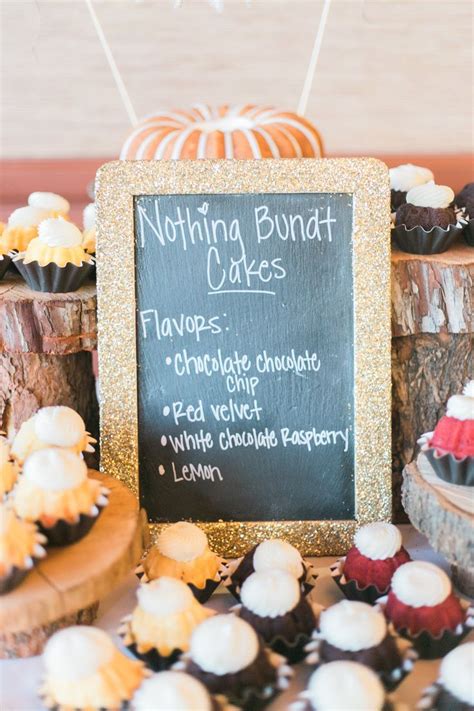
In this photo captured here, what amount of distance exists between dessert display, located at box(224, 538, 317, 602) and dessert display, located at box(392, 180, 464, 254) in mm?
498

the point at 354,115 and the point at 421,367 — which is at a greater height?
the point at 354,115

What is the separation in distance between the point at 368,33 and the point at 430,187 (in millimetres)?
1373

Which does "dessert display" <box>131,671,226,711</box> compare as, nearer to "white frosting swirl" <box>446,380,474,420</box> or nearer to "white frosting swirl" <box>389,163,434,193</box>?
"white frosting swirl" <box>446,380,474,420</box>

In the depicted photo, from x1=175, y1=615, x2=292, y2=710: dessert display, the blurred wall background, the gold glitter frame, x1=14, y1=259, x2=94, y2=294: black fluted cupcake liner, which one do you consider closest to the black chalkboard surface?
the gold glitter frame

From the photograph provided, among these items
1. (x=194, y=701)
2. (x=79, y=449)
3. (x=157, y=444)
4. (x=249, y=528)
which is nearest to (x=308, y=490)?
(x=249, y=528)

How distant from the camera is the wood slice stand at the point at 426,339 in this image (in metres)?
1.31

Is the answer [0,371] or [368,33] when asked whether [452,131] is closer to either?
[368,33]

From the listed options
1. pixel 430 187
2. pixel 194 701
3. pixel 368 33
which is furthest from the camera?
pixel 368 33

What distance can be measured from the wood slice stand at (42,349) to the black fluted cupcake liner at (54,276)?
1cm

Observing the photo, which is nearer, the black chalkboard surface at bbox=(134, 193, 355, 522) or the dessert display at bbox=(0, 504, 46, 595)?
the dessert display at bbox=(0, 504, 46, 595)

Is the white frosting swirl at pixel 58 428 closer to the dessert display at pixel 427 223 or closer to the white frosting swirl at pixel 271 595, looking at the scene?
the white frosting swirl at pixel 271 595

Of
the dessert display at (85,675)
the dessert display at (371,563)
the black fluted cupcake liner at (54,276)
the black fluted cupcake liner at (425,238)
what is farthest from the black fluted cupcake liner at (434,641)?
the black fluted cupcake liner at (54,276)

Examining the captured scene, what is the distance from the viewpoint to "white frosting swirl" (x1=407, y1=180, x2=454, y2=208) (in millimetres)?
1377

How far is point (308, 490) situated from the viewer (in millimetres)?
1297
